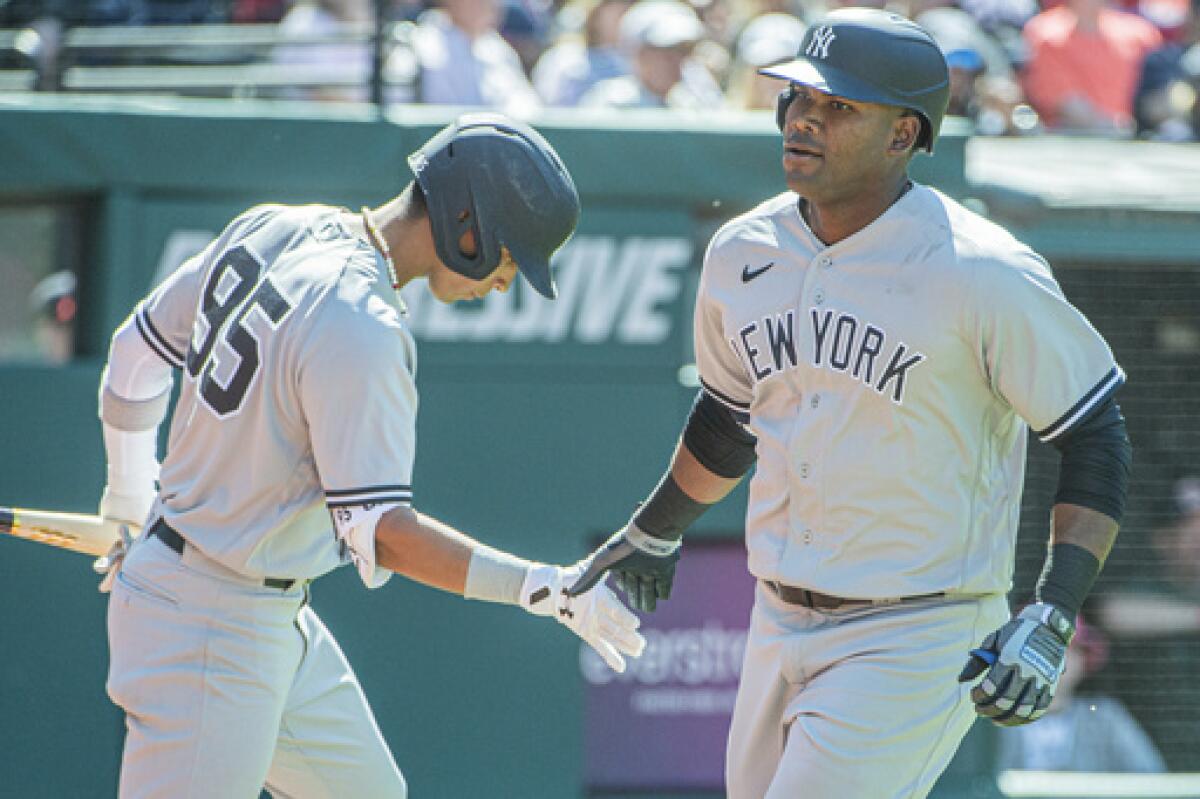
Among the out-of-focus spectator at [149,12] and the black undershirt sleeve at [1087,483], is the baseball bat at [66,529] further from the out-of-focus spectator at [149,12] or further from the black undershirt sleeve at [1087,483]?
the out-of-focus spectator at [149,12]

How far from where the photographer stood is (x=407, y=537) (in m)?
3.53

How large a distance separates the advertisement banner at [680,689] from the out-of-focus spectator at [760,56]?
1.75 meters

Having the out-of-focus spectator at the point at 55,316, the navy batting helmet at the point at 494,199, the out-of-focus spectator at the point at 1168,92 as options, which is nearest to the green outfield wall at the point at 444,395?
the out-of-focus spectator at the point at 55,316

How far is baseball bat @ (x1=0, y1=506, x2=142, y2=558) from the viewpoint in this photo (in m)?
4.39

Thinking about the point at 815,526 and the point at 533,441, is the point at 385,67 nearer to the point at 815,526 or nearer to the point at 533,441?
the point at 533,441

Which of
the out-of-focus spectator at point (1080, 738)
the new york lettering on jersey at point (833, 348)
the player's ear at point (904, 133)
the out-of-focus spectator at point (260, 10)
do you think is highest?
the player's ear at point (904, 133)

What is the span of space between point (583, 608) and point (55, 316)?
9.02ft

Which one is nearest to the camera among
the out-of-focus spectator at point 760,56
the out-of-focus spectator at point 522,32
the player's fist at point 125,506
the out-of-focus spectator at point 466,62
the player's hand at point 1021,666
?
the player's hand at point 1021,666

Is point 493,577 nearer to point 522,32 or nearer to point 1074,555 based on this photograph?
point 1074,555

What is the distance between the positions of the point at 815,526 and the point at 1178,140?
5.27 meters

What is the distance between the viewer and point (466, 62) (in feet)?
23.6

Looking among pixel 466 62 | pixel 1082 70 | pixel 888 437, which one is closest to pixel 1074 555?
pixel 888 437

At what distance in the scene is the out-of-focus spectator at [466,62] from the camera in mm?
7047

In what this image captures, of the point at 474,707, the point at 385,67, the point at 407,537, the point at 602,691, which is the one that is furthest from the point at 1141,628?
the point at 407,537
